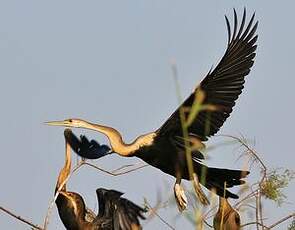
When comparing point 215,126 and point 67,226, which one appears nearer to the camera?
point 67,226

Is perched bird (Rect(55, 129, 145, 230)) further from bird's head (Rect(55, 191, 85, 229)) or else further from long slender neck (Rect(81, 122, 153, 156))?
long slender neck (Rect(81, 122, 153, 156))

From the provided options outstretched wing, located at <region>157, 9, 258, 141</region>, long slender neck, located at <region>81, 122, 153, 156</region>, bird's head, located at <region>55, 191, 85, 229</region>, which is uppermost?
outstretched wing, located at <region>157, 9, 258, 141</region>

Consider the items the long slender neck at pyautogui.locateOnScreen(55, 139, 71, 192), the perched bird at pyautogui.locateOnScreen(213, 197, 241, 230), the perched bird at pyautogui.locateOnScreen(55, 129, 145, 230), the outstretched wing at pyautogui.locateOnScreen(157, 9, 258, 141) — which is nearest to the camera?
the perched bird at pyautogui.locateOnScreen(213, 197, 241, 230)

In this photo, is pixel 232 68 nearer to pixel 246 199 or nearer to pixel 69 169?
pixel 69 169

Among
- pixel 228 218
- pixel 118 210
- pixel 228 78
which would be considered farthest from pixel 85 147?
pixel 228 78

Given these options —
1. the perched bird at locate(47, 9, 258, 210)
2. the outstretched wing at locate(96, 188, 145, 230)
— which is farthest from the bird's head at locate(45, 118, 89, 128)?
the outstretched wing at locate(96, 188, 145, 230)

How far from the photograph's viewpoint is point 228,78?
283 inches

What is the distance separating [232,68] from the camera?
7.23 meters

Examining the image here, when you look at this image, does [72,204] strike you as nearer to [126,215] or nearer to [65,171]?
[65,171]

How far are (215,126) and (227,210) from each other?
2.71 meters

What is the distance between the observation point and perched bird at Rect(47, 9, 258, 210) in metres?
6.42

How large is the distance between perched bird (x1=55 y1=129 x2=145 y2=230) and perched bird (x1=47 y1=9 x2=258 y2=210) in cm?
104

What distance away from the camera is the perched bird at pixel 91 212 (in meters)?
4.34

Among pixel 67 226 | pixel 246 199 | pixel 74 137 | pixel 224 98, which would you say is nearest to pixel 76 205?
pixel 67 226
